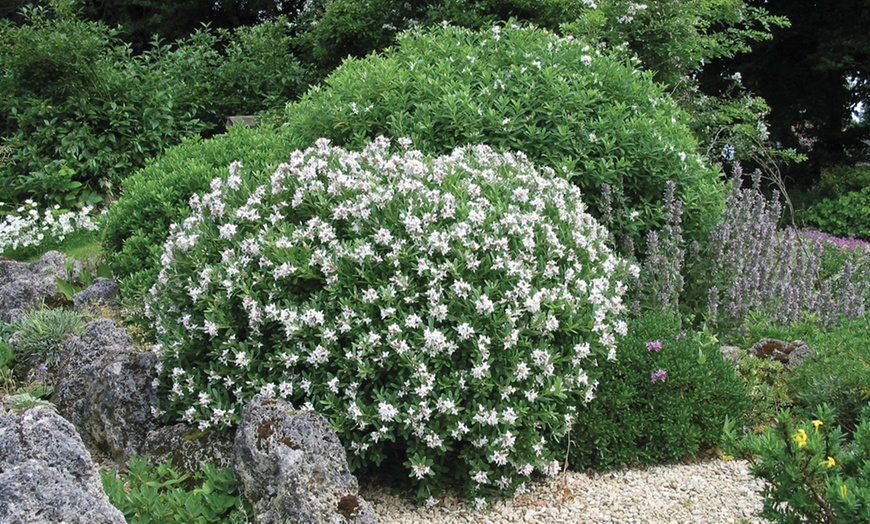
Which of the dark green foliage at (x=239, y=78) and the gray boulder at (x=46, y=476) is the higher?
the gray boulder at (x=46, y=476)

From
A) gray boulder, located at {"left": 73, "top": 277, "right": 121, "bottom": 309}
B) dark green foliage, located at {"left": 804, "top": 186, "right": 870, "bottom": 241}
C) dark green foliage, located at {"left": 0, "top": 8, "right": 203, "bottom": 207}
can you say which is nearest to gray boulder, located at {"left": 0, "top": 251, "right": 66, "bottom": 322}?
gray boulder, located at {"left": 73, "top": 277, "right": 121, "bottom": 309}

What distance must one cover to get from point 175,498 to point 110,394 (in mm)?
1002

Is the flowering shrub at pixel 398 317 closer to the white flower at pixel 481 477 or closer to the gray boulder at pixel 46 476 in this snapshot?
the white flower at pixel 481 477

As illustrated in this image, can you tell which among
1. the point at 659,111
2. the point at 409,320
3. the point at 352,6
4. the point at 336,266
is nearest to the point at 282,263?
the point at 336,266

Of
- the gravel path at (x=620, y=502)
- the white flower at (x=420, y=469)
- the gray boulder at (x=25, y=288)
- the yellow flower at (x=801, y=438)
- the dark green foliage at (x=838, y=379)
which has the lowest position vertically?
the gray boulder at (x=25, y=288)

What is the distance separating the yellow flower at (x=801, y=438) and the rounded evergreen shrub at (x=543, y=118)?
2664 millimetres

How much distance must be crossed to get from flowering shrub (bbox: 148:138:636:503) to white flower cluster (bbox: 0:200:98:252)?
4158mm

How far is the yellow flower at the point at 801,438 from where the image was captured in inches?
91.1

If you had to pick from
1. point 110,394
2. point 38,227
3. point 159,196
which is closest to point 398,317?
point 110,394

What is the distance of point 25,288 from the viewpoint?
18.3ft

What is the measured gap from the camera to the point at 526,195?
13.1 feet

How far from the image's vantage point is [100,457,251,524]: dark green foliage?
2934 millimetres

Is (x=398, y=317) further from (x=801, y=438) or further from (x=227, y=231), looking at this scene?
(x=801, y=438)

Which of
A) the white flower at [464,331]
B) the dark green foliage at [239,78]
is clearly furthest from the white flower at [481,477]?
the dark green foliage at [239,78]
